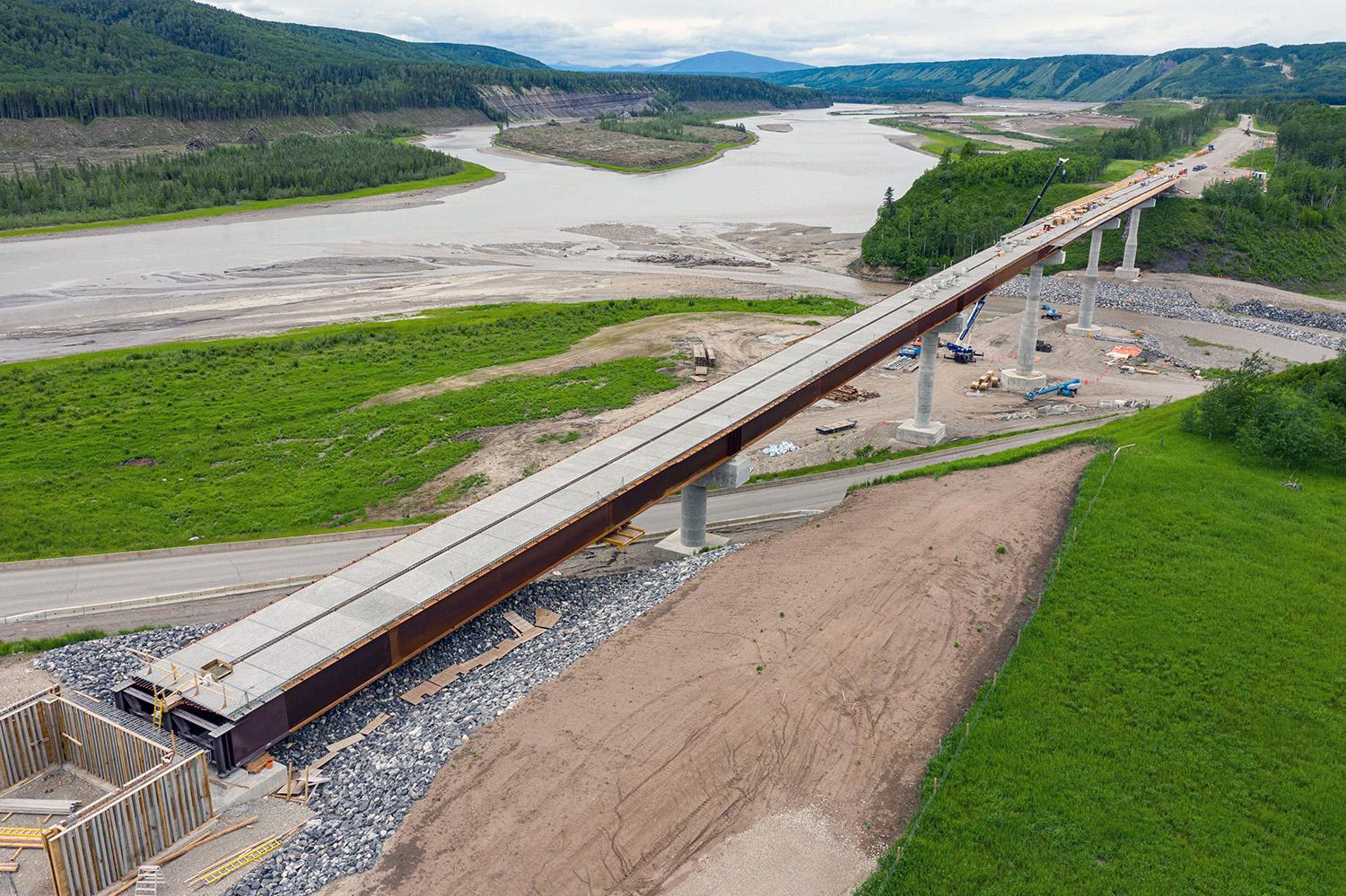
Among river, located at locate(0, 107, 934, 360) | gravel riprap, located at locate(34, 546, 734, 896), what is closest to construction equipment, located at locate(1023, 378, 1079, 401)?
gravel riprap, located at locate(34, 546, 734, 896)

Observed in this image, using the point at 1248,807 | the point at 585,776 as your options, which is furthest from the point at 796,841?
the point at 1248,807

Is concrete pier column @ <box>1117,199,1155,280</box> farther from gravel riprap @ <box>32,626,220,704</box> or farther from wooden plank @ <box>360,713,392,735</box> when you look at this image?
gravel riprap @ <box>32,626,220,704</box>

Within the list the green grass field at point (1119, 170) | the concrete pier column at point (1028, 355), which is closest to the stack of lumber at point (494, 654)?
the concrete pier column at point (1028, 355)

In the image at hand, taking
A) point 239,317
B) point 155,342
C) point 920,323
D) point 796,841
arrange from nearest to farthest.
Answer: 1. point 796,841
2. point 920,323
3. point 155,342
4. point 239,317

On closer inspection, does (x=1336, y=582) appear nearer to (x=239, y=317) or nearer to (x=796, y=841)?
(x=796, y=841)

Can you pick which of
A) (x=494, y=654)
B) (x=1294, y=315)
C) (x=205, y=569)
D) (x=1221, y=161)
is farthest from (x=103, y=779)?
(x=1221, y=161)

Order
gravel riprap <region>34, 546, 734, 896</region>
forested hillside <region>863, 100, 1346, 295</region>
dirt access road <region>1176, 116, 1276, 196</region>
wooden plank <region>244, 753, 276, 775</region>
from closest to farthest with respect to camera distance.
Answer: gravel riprap <region>34, 546, 734, 896</region>
wooden plank <region>244, 753, 276, 775</region>
forested hillside <region>863, 100, 1346, 295</region>
dirt access road <region>1176, 116, 1276, 196</region>

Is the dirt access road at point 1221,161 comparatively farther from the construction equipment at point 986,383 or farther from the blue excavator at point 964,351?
the construction equipment at point 986,383
